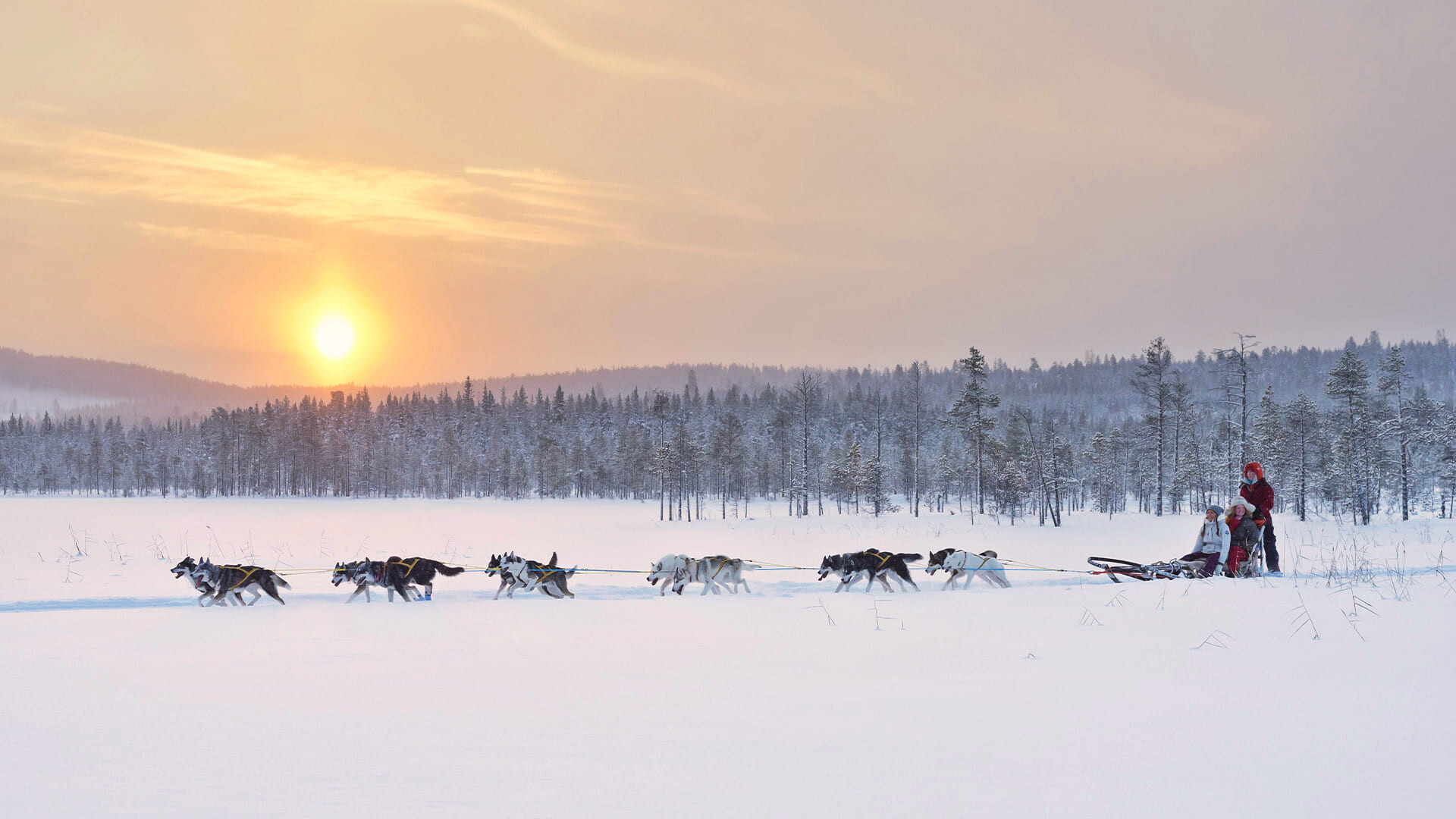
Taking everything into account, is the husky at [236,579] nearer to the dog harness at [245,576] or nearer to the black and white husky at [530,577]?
the dog harness at [245,576]

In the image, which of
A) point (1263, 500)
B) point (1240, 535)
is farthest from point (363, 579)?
point (1263, 500)

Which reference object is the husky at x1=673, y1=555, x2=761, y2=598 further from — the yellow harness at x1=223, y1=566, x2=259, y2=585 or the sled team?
the yellow harness at x1=223, y1=566, x2=259, y2=585

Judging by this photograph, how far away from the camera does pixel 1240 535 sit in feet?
52.4

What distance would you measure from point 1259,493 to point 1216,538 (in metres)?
1.82

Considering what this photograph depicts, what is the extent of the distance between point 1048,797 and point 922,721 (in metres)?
1.61

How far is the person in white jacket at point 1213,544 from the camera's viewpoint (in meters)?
15.5

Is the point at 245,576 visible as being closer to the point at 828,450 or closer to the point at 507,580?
the point at 507,580

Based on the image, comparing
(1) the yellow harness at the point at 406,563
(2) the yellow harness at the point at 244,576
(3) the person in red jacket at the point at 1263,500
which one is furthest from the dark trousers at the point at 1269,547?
(2) the yellow harness at the point at 244,576

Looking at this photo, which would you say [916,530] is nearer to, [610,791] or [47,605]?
[47,605]

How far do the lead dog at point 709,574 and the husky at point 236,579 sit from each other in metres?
6.69

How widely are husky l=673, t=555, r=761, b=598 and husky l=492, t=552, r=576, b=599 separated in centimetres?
196

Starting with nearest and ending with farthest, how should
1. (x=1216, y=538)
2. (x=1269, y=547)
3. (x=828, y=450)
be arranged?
(x=1216, y=538), (x=1269, y=547), (x=828, y=450)

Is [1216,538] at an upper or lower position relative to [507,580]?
upper

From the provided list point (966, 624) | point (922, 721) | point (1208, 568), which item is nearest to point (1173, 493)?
point (1208, 568)
